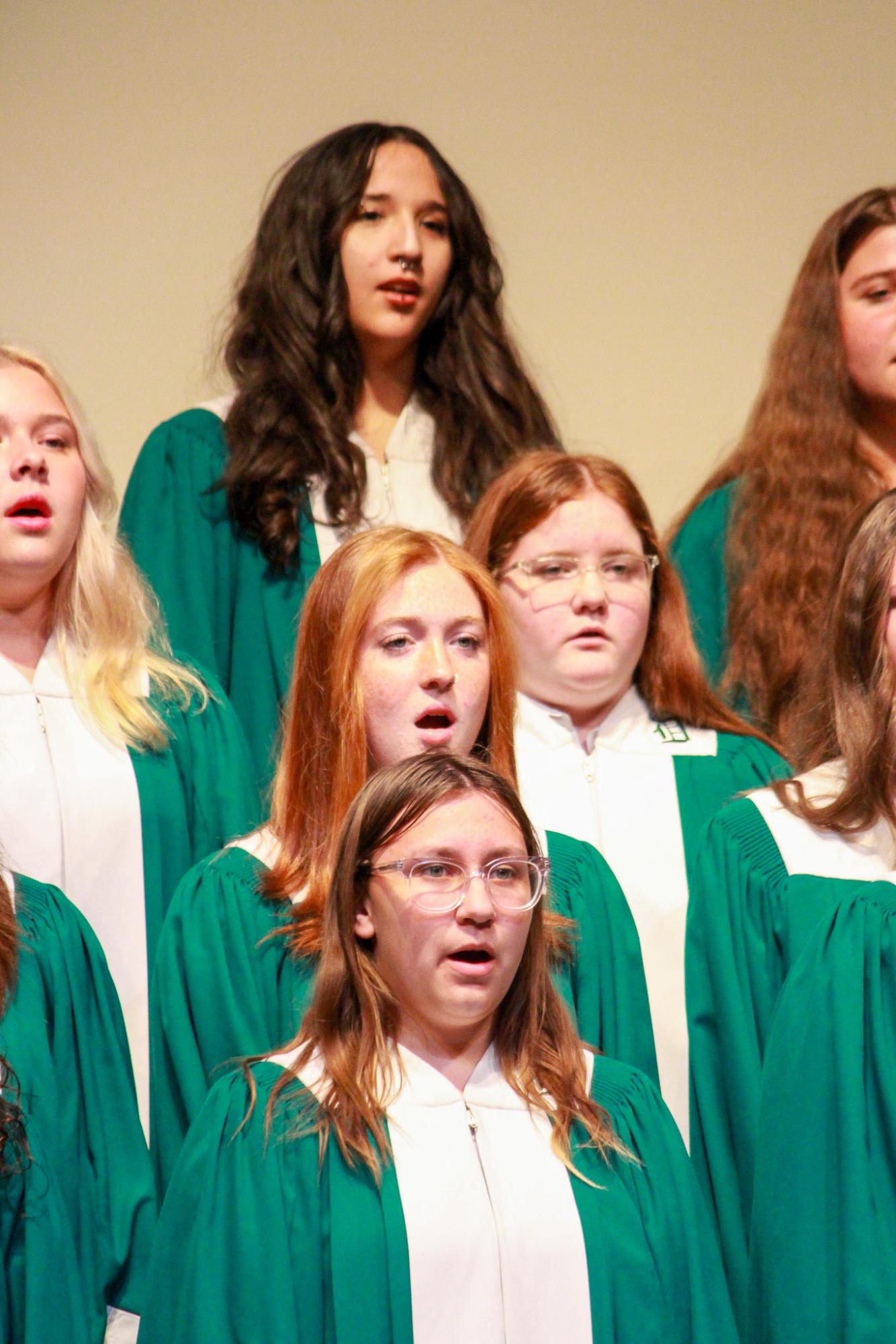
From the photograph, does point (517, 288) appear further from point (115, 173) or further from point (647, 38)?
point (115, 173)

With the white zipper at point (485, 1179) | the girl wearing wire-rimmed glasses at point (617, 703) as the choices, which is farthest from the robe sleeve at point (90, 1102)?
the girl wearing wire-rimmed glasses at point (617, 703)

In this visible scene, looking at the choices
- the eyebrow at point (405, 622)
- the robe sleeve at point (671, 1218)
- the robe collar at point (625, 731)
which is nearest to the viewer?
the robe sleeve at point (671, 1218)

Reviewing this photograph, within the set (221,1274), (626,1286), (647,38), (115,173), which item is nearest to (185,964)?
(221,1274)

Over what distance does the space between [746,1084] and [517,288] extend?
2.60 metres

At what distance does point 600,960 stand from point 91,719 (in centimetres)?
91

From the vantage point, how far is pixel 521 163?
208 inches

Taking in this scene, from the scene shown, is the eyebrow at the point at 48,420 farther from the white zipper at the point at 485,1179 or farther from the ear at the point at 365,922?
the white zipper at the point at 485,1179

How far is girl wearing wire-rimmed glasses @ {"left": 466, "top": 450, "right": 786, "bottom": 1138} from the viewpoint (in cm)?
362

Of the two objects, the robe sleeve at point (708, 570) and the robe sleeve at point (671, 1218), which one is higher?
the robe sleeve at point (708, 570)

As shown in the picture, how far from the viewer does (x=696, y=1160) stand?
3.35 m

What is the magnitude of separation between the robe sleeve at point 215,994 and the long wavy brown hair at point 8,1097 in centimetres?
22

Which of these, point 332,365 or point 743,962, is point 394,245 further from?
point 743,962

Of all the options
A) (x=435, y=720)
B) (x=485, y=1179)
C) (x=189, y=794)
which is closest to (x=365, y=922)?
(x=485, y=1179)

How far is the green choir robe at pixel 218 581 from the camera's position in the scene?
404cm
